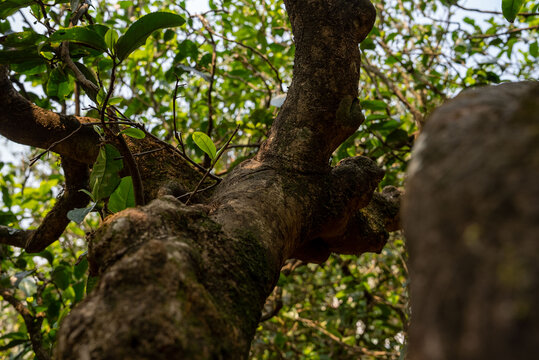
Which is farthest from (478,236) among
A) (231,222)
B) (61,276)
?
(61,276)

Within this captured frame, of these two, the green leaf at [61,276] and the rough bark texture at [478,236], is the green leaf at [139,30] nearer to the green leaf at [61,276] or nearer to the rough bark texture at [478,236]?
the rough bark texture at [478,236]

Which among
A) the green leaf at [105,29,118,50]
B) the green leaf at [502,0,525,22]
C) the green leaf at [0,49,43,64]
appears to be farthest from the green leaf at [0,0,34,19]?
the green leaf at [502,0,525,22]

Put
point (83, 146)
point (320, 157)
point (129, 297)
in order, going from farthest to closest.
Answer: point (83, 146), point (320, 157), point (129, 297)

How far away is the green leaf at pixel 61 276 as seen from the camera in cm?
233

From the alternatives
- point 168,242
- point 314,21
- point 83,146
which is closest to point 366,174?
point 314,21

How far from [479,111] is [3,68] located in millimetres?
A: 1488

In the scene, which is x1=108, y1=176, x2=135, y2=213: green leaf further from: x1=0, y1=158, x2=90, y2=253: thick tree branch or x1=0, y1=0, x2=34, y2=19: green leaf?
x1=0, y1=0, x2=34, y2=19: green leaf

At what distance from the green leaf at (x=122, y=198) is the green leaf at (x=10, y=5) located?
2.45 ft

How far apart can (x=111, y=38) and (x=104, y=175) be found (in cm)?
40

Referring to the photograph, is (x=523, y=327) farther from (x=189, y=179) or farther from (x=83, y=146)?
(x=83, y=146)

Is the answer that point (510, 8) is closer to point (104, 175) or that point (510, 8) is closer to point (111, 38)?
point (111, 38)

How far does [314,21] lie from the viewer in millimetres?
1264

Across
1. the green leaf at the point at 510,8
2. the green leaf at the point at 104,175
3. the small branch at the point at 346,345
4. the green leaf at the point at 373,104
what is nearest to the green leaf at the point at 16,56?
the green leaf at the point at 104,175

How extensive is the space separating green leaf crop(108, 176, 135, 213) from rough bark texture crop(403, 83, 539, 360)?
92 cm
